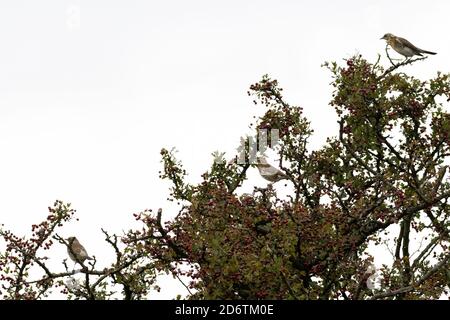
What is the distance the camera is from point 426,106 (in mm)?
21250

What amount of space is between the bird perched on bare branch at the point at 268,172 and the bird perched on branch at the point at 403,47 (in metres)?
4.62

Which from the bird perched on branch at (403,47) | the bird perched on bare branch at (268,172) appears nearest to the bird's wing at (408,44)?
the bird perched on branch at (403,47)

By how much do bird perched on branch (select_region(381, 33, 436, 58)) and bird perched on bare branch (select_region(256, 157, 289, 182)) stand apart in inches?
182

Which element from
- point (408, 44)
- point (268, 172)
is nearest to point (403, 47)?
point (408, 44)

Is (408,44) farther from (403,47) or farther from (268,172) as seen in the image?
(268,172)

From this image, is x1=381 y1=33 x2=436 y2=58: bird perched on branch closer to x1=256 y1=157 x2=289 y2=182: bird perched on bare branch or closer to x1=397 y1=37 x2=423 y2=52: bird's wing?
x1=397 y1=37 x2=423 y2=52: bird's wing

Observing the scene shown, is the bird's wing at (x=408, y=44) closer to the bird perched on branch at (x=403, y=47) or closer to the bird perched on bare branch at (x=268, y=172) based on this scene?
the bird perched on branch at (x=403, y=47)

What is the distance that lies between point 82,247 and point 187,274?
446 centimetres

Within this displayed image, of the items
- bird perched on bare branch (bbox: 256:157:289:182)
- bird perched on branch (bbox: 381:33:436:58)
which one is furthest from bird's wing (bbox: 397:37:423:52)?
bird perched on bare branch (bbox: 256:157:289:182)

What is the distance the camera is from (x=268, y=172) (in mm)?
20969

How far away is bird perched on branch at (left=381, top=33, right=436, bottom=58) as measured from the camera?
21.8 metres

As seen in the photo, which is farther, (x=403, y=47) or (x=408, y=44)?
(x=403, y=47)

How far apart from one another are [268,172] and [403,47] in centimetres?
490

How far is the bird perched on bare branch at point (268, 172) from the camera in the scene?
20750 millimetres
